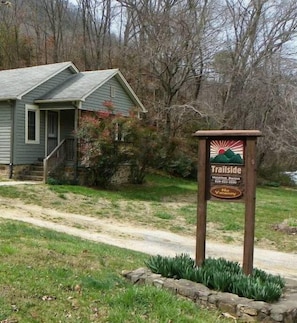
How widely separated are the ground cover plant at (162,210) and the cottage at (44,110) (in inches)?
130

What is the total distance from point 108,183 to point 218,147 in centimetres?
1338

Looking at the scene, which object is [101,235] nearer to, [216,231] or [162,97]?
[216,231]

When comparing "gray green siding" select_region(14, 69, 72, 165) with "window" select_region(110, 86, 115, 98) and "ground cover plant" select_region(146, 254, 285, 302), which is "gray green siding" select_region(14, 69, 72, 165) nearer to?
"window" select_region(110, 86, 115, 98)

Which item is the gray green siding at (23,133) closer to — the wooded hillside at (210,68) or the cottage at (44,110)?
the cottage at (44,110)

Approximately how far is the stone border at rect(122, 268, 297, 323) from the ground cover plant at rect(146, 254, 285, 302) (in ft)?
0.28

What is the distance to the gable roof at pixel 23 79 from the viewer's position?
18.7 m

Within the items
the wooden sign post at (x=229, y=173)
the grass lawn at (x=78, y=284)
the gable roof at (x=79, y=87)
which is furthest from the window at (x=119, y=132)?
the wooden sign post at (x=229, y=173)

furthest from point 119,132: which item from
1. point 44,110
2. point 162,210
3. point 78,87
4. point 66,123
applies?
point 66,123

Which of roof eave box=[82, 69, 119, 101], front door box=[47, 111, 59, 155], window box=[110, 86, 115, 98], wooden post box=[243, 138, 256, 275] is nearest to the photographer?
wooden post box=[243, 138, 256, 275]

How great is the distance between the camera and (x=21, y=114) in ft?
62.2

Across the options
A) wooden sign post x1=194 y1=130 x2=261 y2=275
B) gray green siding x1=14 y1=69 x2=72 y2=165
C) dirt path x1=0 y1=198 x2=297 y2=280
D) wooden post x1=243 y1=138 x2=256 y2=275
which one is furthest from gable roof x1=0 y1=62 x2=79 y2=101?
wooden post x1=243 y1=138 x2=256 y2=275

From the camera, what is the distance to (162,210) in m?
13.6

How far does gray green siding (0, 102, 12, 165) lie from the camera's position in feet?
61.7

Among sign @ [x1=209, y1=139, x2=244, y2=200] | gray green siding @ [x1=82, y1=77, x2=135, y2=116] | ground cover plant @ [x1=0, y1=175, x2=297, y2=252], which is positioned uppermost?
gray green siding @ [x1=82, y1=77, x2=135, y2=116]
